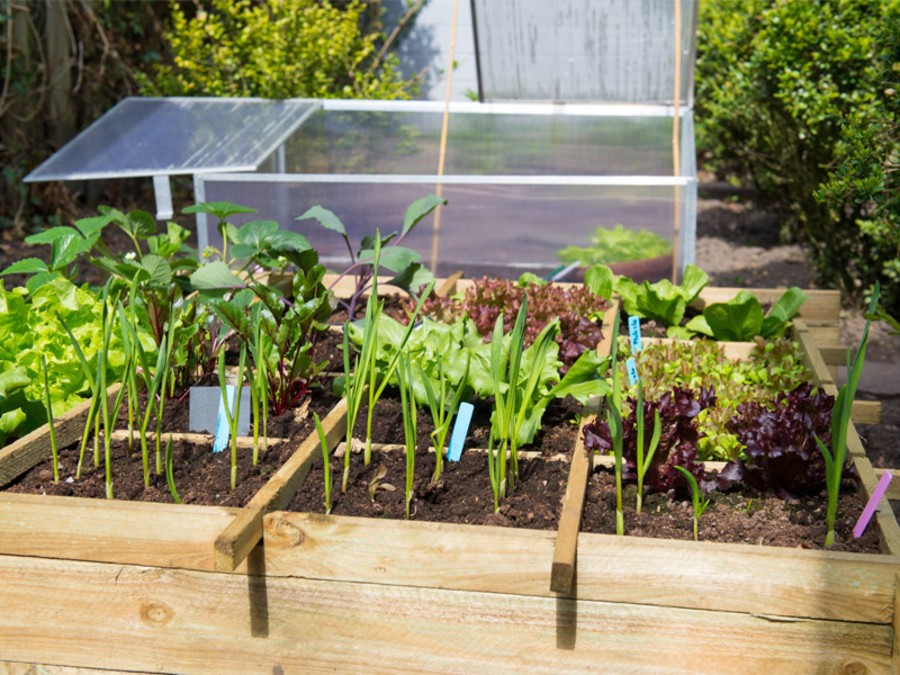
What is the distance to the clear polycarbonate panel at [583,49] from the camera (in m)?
4.68

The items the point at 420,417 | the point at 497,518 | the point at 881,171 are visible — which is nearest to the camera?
the point at 497,518

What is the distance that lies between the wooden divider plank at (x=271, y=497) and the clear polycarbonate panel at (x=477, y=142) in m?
2.92

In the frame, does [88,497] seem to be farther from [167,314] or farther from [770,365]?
[770,365]

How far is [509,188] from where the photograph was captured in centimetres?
376

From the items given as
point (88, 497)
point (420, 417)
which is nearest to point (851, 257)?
point (420, 417)

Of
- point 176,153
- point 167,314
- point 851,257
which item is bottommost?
point 851,257

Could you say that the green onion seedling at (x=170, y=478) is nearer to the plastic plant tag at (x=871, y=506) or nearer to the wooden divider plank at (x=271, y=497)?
the wooden divider plank at (x=271, y=497)

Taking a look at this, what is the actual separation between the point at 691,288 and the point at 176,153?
2.19 m

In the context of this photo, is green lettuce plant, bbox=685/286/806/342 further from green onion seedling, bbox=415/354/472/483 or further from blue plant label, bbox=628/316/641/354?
green onion seedling, bbox=415/354/472/483

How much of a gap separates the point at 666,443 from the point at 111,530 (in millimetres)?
1008

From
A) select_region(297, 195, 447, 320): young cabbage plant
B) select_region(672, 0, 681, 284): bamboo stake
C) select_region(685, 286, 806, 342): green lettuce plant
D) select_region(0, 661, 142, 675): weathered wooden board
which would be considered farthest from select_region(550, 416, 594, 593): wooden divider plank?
select_region(672, 0, 681, 284): bamboo stake

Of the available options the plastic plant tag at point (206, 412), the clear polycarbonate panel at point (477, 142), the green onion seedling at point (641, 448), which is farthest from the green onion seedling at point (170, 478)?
the clear polycarbonate panel at point (477, 142)

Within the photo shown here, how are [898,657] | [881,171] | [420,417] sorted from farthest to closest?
1. [420,417]
2. [881,171]
3. [898,657]

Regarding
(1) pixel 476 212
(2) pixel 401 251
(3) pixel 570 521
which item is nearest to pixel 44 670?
(3) pixel 570 521
